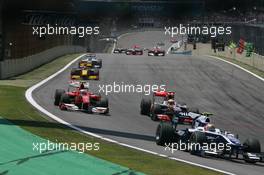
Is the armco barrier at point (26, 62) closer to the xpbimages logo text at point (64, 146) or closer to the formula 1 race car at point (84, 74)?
the formula 1 race car at point (84, 74)

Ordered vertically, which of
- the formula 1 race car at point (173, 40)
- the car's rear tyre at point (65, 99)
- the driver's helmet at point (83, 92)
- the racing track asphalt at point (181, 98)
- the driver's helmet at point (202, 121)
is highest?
the formula 1 race car at point (173, 40)

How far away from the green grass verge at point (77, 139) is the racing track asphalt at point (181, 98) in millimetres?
841

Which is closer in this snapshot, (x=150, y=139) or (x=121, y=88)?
(x=150, y=139)

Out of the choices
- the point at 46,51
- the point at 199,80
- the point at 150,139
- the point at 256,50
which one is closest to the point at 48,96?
the point at 150,139

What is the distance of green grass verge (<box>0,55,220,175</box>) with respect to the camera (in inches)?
520

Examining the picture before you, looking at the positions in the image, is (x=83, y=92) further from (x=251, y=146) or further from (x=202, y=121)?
(x=251, y=146)

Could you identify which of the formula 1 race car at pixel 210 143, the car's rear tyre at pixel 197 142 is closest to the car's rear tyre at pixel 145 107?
the formula 1 race car at pixel 210 143

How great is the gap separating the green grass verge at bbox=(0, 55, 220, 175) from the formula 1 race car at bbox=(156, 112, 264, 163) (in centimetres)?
138

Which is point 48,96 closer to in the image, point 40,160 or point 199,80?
point 199,80

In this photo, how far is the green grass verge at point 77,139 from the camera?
13.2 metres

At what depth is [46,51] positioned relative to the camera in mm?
51156

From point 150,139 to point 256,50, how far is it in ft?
132

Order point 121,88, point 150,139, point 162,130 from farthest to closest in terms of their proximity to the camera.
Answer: point 121,88
point 150,139
point 162,130

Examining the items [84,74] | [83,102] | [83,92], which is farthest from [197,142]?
[84,74]
